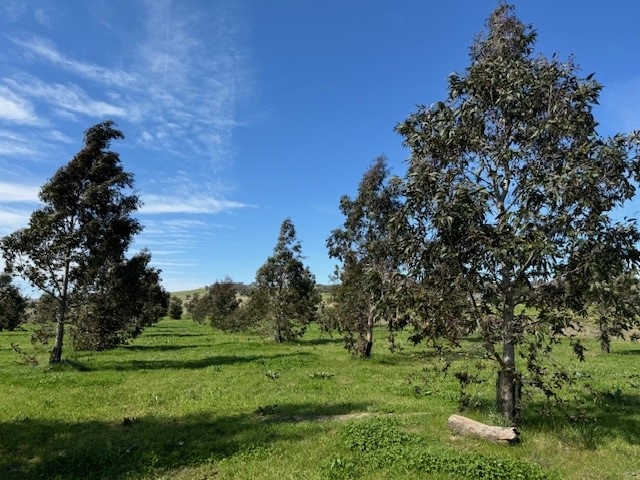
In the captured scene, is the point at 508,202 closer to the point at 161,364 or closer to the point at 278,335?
the point at 161,364

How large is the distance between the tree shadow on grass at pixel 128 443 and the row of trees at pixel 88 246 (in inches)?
554

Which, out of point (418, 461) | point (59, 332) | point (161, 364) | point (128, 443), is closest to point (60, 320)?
point (59, 332)

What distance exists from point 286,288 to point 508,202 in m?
37.0

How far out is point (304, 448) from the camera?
12.0m

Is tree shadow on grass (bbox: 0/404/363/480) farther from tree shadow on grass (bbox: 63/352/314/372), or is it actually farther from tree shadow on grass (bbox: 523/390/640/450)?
tree shadow on grass (bbox: 63/352/314/372)

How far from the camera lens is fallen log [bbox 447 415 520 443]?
11.7 meters

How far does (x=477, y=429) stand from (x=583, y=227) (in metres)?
5.94

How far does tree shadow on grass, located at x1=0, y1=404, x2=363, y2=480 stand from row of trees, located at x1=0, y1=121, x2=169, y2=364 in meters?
14.1

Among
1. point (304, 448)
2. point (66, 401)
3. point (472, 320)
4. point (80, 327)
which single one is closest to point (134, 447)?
point (304, 448)

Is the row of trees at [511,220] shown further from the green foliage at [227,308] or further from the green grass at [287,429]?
the green foliage at [227,308]

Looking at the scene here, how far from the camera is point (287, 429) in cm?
1375

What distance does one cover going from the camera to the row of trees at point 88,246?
2758cm

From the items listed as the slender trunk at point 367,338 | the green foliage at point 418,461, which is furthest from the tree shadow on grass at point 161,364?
the green foliage at point 418,461

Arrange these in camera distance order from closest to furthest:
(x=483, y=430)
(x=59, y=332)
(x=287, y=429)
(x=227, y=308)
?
(x=483, y=430) < (x=287, y=429) < (x=59, y=332) < (x=227, y=308)
